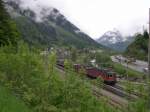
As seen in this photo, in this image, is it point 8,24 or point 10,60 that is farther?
point 8,24

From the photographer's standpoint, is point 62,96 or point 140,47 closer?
point 62,96

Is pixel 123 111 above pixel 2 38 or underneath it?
underneath

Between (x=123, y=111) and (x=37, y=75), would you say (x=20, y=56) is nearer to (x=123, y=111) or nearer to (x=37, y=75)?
(x=37, y=75)

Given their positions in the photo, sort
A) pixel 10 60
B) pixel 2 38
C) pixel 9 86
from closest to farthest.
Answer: pixel 9 86 < pixel 10 60 < pixel 2 38

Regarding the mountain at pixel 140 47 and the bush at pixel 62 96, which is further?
the mountain at pixel 140 47

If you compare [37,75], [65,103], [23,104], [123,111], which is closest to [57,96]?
[65,103]

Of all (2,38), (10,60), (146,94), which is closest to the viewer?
(146,94)

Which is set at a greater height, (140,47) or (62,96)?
(140,47)

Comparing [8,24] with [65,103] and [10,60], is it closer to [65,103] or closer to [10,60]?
[10,60]

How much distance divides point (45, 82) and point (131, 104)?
143 inches

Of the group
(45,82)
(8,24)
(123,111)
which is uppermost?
(8,24)

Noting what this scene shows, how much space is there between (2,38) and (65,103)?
35296mm

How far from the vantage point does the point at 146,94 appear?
14297 mm

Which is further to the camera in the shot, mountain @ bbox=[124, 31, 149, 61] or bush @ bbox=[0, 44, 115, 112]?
mountain @ bbox=[124, 31, 149, 61]
